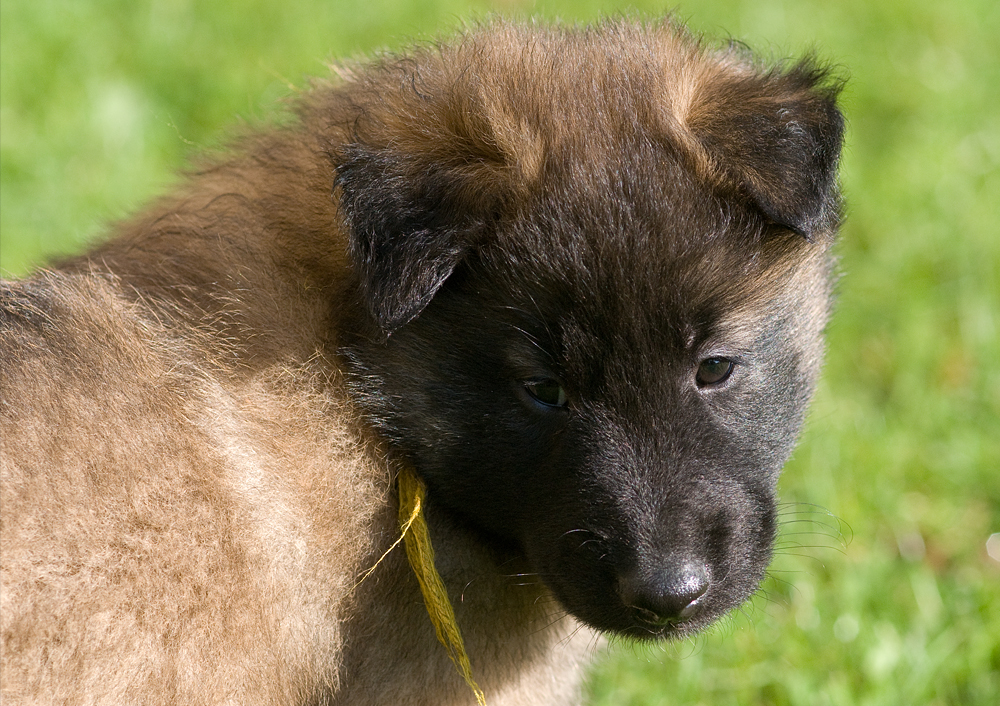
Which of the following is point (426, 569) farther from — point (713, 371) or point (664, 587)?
point (713, 371)

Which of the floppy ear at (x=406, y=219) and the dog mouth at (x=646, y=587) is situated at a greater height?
the floppy ear at (x=406, y=219)

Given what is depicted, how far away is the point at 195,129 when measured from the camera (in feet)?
17.7

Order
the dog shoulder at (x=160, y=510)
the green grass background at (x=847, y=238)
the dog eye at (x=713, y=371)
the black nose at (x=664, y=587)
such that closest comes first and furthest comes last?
the dog shoulder at (x=160, y=510)
the black nose at (x=664, y=587)
the dog eye at (x=713, y=371)
the green grass background at (x=847, y=238)

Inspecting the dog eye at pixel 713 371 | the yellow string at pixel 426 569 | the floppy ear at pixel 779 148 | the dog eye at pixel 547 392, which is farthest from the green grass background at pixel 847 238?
the dog eye at pixel 547 392

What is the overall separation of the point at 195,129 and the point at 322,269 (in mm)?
3065

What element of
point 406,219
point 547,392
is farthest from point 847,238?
point 406,219

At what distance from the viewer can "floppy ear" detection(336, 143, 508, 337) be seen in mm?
2268

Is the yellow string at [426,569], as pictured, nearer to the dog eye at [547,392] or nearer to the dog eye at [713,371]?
the dog eye at [547,392]

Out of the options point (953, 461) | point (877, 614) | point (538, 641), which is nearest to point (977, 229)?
point (953, 461)

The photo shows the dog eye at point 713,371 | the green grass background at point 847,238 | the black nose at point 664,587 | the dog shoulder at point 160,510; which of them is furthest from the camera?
Result: the green grass background at point 847,238

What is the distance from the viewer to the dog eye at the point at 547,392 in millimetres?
2484

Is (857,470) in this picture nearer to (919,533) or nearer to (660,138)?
(919,533)

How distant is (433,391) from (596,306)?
432mm

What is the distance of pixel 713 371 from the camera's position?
8.38ft
